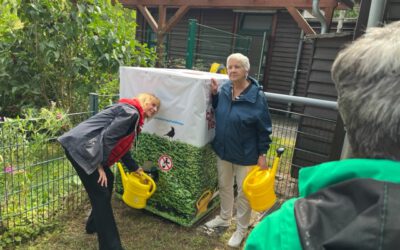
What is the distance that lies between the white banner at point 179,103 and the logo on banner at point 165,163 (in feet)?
0.70

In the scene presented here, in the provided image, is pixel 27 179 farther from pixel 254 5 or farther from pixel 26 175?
pixel 254 5

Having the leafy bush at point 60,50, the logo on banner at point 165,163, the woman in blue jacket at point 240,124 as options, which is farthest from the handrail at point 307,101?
the leafy bush at point 60,50

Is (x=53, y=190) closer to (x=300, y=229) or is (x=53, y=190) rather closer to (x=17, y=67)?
(x=17, y=67)

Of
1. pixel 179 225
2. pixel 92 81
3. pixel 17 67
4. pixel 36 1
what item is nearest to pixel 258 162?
pixel 179 225

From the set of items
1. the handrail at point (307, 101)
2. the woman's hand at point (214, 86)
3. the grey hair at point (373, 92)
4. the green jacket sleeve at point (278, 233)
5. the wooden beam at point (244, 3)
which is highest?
the wooden beam at point (244, 3)

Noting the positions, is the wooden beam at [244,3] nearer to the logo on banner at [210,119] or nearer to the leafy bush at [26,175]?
the logo on banner at [210,119]

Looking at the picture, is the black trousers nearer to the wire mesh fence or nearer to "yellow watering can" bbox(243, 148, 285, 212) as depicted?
the wire mesh fence

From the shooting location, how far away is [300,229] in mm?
709

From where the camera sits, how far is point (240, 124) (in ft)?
9.43

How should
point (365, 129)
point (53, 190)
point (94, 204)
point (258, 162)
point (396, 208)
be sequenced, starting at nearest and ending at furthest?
1. point (396, 208)
2. point (365, 129)
3. point (94, 204)
4. point (258, 162)
5. point (53, 190)

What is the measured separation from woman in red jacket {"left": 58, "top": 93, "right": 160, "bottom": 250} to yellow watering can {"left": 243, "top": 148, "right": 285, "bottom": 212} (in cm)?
101

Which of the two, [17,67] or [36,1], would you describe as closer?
[36,1]

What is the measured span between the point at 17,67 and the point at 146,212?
121 inches

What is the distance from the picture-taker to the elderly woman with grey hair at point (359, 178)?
63 centimetres
